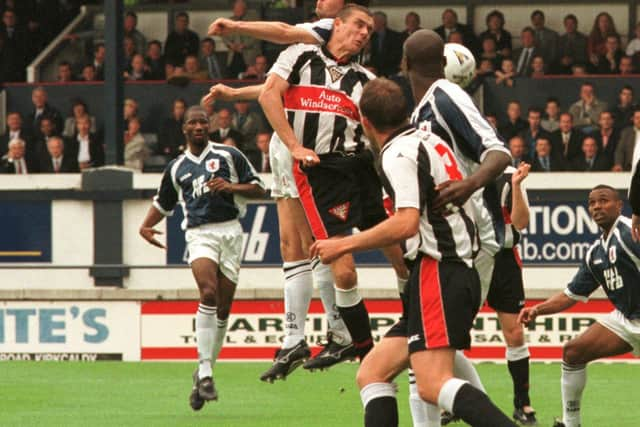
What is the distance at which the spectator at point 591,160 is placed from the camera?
678 inches

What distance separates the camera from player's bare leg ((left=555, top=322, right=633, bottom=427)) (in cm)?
900

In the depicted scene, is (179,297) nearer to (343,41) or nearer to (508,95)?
(508,95)

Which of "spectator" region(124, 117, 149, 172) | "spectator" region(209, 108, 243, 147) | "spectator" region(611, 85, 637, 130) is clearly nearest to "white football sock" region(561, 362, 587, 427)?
"spectator" region(611, 85, 637, 130)

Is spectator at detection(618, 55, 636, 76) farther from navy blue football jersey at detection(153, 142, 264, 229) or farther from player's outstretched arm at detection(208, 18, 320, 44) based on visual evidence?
player's outstretched arm at detection(208, 18, 320, 44)

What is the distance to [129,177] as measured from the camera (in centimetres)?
1747

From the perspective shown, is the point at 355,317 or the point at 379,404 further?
the point at 355,317

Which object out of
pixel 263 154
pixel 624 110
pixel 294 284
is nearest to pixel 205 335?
pixel 294 284

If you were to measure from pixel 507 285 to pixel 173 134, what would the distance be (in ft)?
29.5

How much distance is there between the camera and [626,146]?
1728cm

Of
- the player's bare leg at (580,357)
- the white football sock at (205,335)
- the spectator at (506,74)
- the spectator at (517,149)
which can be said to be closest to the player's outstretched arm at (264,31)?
the player's bare leg at (580,357)

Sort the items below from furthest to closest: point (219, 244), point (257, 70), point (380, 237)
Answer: point (257, 70)
point (219, 244)
point (380, 237)

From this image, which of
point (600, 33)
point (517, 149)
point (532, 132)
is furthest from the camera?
point (600, 33)

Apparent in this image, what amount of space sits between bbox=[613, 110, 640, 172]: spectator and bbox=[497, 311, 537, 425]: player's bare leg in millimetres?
7363

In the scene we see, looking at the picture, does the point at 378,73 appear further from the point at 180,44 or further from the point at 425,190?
the point at 425,190
